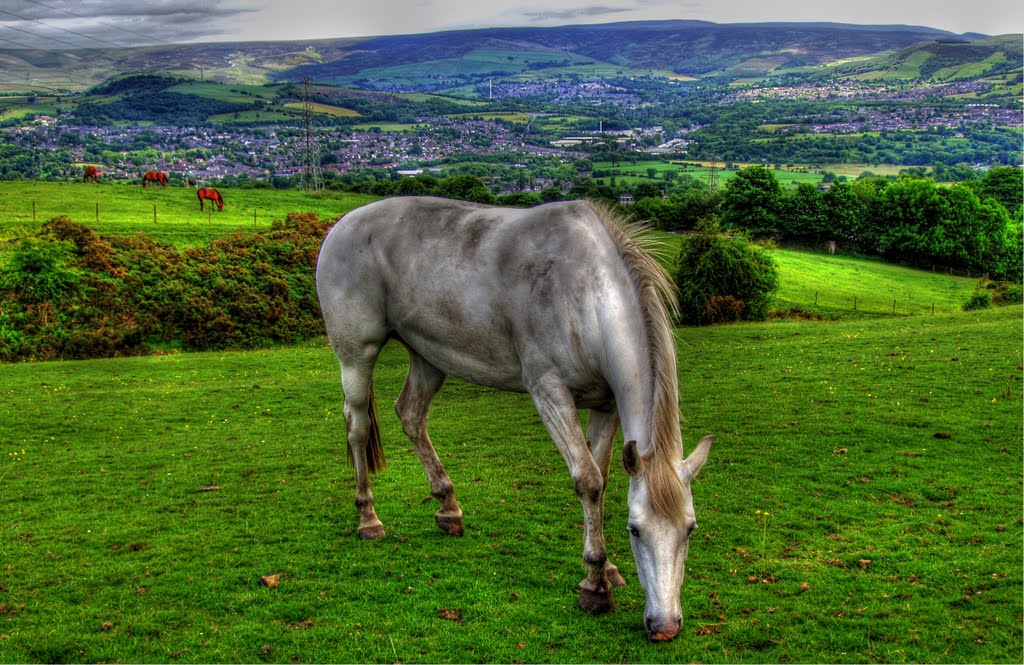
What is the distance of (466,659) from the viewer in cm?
614

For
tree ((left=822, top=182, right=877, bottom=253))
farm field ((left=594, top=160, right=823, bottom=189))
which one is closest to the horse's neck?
tree ((left=822, top=182, right=877, bottom=253))

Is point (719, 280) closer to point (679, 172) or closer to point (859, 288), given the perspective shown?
point (859, 288)

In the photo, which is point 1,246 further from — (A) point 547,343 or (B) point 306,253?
(A) point 547,343

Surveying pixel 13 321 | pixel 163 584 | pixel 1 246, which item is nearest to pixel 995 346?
pixel 163 584

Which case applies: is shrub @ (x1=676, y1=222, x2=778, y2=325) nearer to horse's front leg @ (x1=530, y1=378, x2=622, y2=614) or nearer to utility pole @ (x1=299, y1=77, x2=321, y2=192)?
horse's front leg @ (x1=530, y1=378, x2=622, y2=614)

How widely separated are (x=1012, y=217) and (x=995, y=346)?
83.9 meters

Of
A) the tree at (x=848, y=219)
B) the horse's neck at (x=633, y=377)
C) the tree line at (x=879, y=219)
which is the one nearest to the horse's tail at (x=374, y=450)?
the horse's neck at (x=633, y=377)

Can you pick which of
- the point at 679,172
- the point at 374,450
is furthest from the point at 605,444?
the point at 679,172

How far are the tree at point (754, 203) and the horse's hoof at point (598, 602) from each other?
7612cm

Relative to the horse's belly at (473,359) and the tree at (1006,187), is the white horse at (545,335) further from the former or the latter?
the tree at (1006,187)

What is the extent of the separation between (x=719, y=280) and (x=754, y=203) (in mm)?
45150

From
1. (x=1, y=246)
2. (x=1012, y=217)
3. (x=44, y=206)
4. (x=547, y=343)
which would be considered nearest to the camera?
(x=547, y=343)

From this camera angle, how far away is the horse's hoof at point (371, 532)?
8625mm

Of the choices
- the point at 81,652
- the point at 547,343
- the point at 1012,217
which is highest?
the point at 547,343
